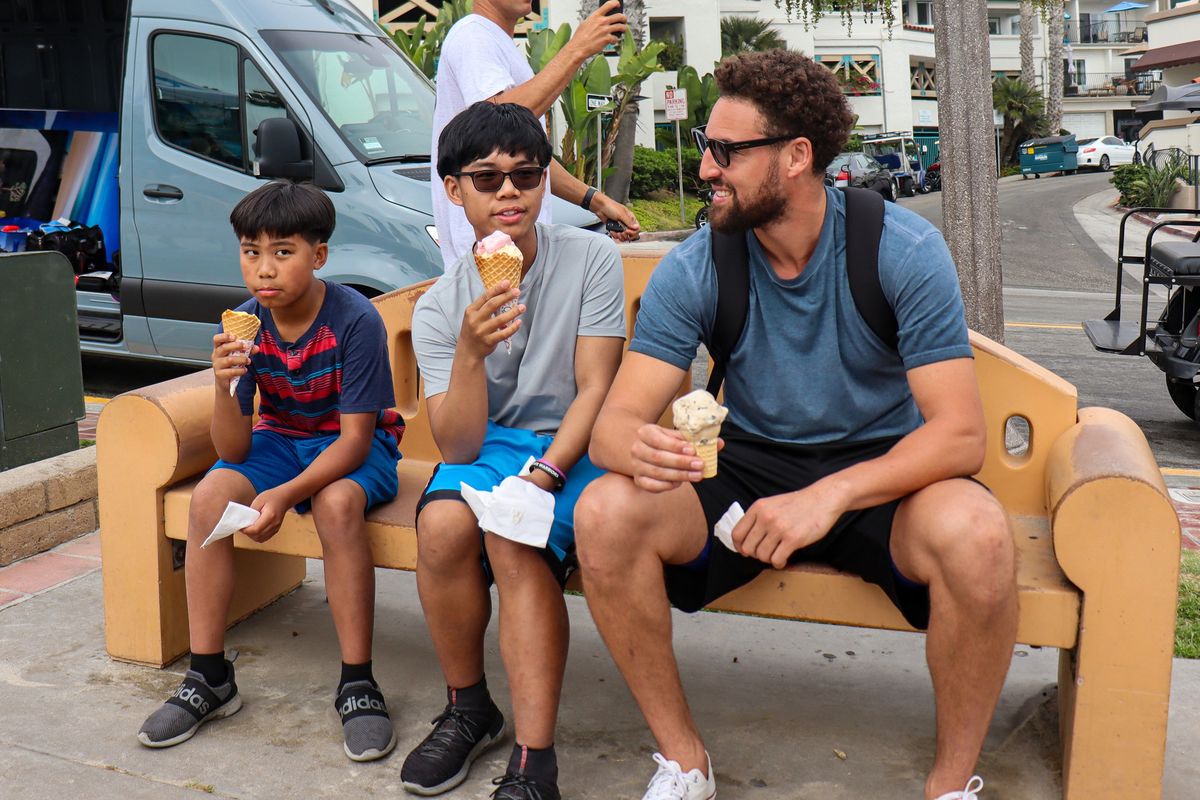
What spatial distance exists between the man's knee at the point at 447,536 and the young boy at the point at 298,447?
378 mm

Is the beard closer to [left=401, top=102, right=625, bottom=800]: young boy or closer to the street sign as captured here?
[left=401, top=102, right=625, bottom=800]: young boy

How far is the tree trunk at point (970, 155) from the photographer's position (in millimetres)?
5133

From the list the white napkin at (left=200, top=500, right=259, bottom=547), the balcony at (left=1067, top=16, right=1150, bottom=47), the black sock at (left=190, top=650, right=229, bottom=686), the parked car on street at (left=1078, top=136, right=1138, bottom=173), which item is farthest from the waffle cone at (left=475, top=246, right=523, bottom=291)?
the balcony at (left=1067, top=16, right=1150, bottom=47)

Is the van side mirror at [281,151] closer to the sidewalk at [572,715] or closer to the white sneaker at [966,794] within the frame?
the sidewalk at [572,715]

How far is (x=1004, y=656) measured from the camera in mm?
2592

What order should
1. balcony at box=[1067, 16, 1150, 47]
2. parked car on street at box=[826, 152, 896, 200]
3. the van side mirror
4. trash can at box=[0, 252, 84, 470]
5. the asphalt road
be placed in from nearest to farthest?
trash can at box=[0, 252, 84, 470]
the van side mirror
the asphalt road
parked car on street at box=[826, 152, 896, 200]
balcony at box=[1067, 16, 1150, 47]

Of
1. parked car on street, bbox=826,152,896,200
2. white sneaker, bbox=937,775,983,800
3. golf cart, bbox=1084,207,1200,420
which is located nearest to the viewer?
white sneaker, bbox=937,775,983,800

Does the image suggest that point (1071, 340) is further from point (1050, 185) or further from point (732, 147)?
point (1050, 185)

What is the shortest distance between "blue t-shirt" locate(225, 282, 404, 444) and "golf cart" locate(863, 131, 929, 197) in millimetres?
31099

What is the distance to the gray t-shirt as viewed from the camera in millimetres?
3242

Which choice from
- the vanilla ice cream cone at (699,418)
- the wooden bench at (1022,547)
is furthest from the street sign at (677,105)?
the vanilla ice cream cone at (699,418)

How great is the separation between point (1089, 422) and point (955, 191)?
2.37 metres

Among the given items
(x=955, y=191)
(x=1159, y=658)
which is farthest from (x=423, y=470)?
(x=955, y=191)

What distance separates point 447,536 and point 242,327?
832 mm
